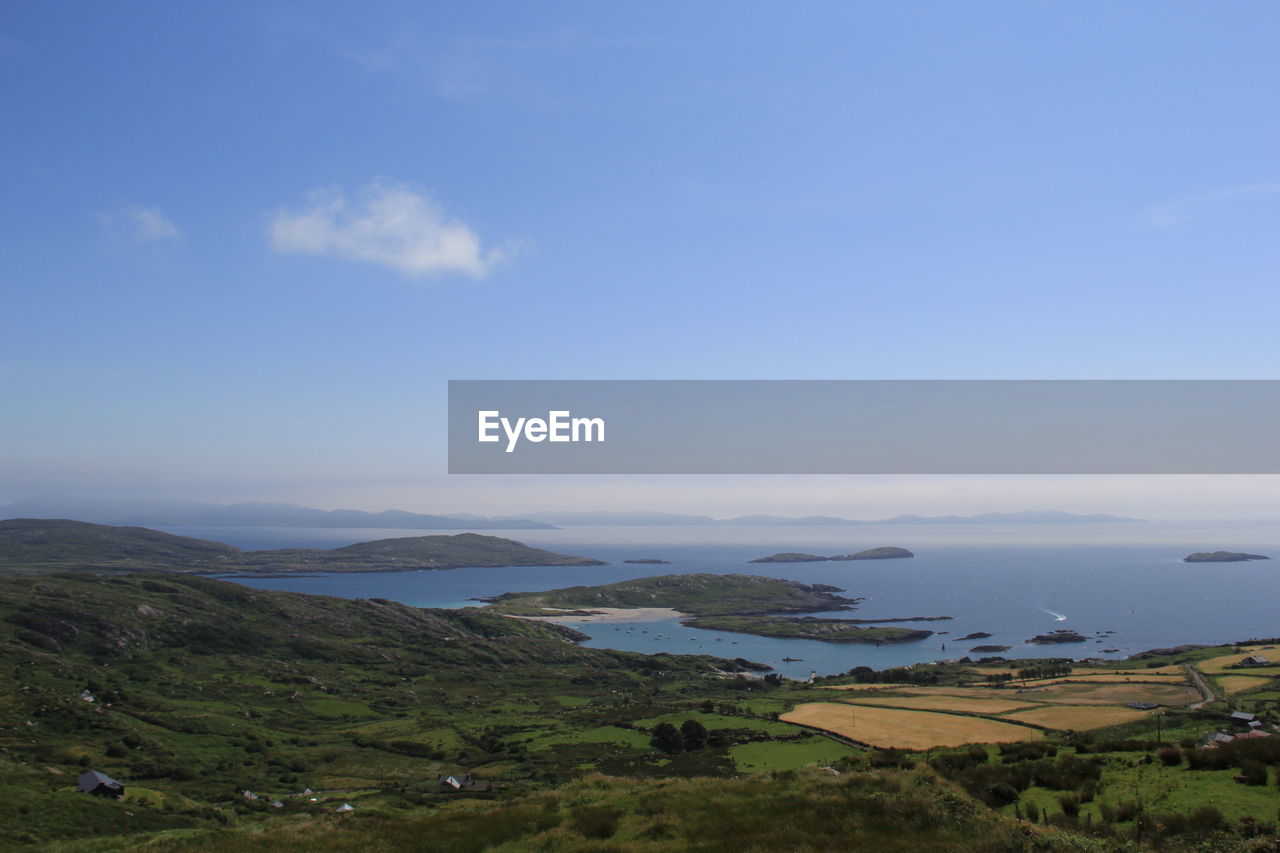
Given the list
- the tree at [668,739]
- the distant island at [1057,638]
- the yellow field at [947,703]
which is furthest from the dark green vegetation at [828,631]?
the tree at [668,739]

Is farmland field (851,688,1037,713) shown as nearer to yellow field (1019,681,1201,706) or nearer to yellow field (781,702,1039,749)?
yellow field (781,702,1039,749)

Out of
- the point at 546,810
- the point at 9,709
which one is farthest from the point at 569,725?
the point at 546,810

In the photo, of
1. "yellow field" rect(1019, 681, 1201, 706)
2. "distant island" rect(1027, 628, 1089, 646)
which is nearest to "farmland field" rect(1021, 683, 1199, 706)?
"yellow field" rect(1019, 681, 1201, 706)

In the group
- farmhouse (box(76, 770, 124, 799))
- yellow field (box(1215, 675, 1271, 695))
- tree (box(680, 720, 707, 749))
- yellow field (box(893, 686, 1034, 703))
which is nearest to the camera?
farmhouse (box(76, 770, 124, 799))

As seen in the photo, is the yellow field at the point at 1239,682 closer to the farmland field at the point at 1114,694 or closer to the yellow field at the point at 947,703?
the farmland field at the point at 1114,694

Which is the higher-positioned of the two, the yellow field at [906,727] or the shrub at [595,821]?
the shrub at [595,821]

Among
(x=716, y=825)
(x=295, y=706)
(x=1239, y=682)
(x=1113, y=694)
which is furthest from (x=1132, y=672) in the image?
(x=295, y=706)
